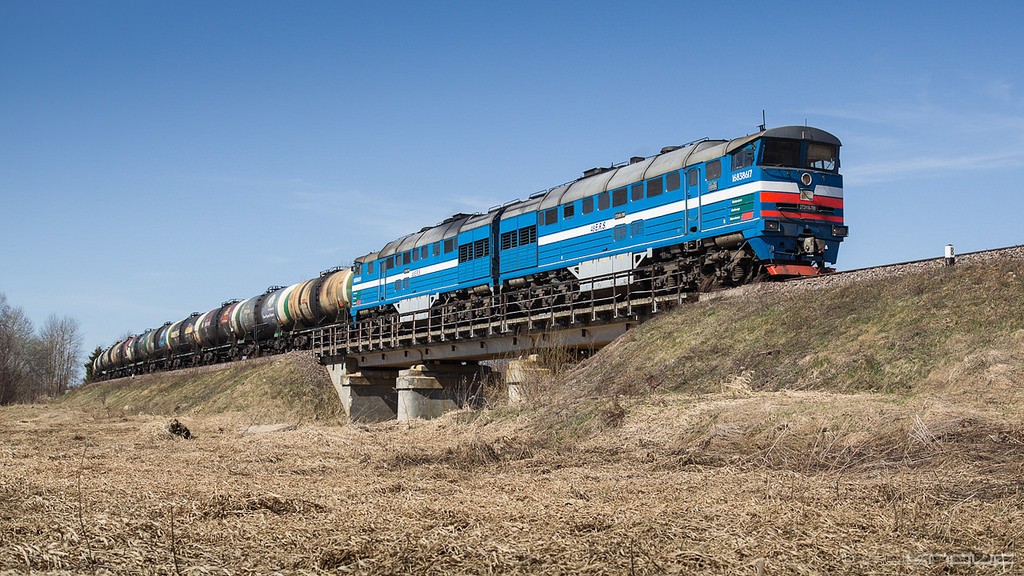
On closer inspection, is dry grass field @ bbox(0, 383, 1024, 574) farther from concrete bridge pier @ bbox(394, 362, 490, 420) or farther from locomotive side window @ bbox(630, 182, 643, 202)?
concrete bridge pier @ bbox(394, 362, 490, 420)

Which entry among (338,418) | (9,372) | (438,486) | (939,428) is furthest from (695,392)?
(9,372)

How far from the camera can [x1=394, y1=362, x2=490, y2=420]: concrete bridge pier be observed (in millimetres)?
38812

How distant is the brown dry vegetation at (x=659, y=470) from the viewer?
611 centimetres

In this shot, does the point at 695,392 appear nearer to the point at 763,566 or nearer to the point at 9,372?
the point at 763,566

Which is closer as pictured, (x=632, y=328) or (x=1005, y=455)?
(x=1005, y=455)

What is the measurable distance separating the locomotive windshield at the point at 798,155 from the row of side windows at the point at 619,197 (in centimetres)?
315

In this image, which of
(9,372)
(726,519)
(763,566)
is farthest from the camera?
(9,372)

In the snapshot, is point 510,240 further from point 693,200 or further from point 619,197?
point 693,200

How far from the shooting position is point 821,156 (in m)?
26.1

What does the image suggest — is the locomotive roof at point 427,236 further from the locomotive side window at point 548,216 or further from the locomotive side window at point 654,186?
the locomotive side window at point 654,186

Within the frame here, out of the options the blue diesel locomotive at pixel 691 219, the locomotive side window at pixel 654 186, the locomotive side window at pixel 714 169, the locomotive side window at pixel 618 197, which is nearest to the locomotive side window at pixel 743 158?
the blue diesel locomotive at pixel 691 219

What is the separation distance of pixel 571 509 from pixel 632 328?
1929 centimetres

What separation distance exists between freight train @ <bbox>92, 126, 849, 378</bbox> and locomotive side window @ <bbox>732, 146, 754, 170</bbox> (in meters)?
0.03

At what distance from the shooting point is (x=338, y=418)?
4478cm
